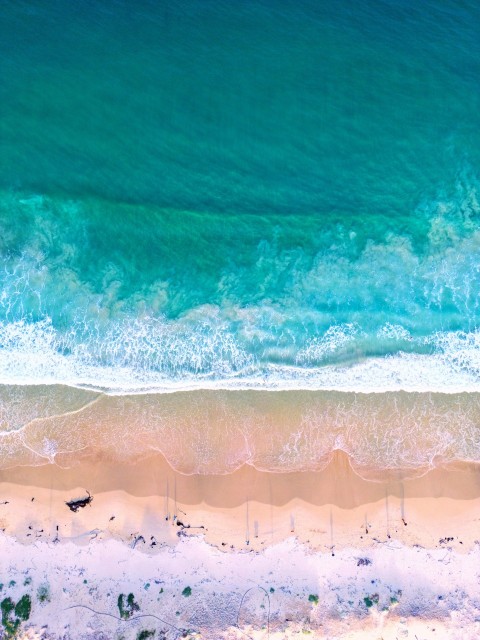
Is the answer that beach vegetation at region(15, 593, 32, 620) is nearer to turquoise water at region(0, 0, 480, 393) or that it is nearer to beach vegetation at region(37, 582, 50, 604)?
beach vegetation at region(37, 582, 50, 604)

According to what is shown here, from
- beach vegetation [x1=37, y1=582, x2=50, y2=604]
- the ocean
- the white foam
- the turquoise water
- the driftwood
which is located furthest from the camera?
the turquoise water

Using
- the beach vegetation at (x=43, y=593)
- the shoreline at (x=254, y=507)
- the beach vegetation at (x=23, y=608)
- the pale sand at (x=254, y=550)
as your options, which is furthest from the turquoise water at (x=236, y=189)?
the beach vegetation at (x=23, y=608)

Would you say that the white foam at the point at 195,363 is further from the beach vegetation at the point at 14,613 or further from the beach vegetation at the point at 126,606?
the beach vegetation at the point at 14,613

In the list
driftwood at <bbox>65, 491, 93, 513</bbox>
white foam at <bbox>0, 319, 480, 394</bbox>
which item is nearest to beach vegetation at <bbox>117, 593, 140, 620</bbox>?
driftwood at <bbox>65, 491, 93, 513</bbox>

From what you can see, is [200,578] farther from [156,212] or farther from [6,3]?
[6,3]

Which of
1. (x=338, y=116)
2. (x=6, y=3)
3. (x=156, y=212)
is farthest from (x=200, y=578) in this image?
(x=6, y=3)

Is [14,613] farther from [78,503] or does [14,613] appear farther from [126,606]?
[78,503]

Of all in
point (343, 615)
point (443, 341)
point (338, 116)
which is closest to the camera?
point (343, 615)
